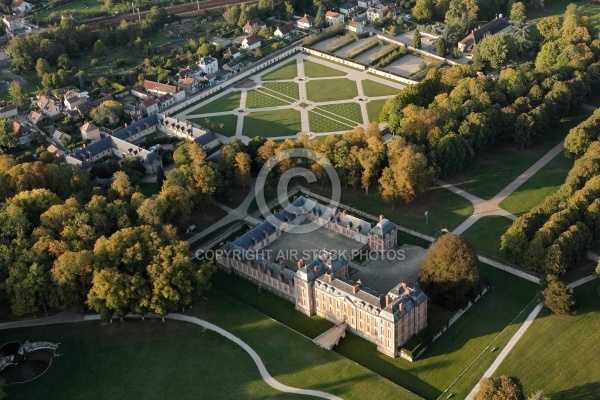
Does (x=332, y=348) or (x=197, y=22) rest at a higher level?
(x=197, y=22)

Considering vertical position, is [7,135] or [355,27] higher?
[355,27]

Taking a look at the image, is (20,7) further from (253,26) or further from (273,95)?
(273,95)

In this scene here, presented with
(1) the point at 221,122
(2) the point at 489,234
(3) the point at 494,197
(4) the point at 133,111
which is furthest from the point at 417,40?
(2) the point at 489,234

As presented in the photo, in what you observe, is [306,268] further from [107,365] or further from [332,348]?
[107,365]

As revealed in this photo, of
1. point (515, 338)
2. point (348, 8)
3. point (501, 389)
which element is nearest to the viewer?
point (501, 389)

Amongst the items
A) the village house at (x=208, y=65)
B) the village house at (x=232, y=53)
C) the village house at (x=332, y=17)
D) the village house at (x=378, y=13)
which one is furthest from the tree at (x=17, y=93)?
the village house at (x=378, y=13)

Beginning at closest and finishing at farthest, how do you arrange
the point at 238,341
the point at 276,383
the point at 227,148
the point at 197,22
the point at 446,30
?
the point at 276,383 < the point at 238,341 < the point at 227,148 < the point at 446,30 < the point at 197,22

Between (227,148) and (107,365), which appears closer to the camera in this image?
(107,365)

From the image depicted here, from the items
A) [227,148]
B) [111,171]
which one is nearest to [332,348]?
[227,148]
